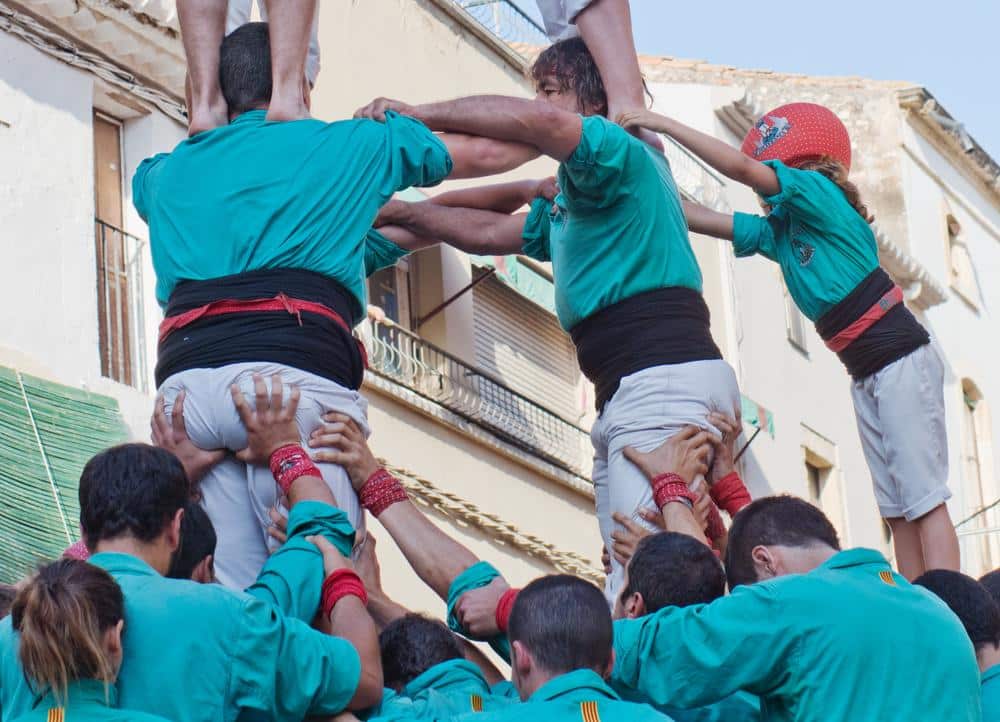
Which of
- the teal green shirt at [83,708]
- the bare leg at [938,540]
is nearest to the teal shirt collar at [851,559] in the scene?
the teal green shirt at [83,708]

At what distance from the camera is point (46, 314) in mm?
12820

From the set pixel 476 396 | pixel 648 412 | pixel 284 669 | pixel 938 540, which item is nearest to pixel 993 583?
pixel 938 540

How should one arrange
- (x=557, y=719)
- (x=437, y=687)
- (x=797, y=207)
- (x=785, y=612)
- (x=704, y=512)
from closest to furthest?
(x=557, y=719) → (x=785, y=612) → (x=437, y=687) → (x=704, y=512) → (x=797, y=207)

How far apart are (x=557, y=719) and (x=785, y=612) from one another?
0.76 m

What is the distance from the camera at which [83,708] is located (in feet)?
17.1

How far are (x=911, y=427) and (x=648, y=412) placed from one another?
1.47 m

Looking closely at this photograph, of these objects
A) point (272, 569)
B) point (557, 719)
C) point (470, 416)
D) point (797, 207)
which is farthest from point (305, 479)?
point (470, 416)

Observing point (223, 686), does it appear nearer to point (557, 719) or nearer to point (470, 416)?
point (557, 719)

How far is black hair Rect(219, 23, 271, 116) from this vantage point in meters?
7.05

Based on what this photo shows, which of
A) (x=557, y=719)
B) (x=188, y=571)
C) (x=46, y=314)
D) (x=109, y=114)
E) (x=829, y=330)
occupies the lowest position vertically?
(x=557, y=719)

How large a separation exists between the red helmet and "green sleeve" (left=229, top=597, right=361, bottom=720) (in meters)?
3.60

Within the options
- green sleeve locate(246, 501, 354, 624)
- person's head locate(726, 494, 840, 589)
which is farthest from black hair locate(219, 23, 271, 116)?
person's head locate(726, 494, 840, 589)

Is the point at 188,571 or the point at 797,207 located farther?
the point at 797,207

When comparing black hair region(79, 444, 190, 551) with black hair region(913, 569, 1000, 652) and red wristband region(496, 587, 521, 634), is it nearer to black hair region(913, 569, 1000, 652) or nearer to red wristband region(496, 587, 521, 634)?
red wristband region(496, 587, 521, 634)
